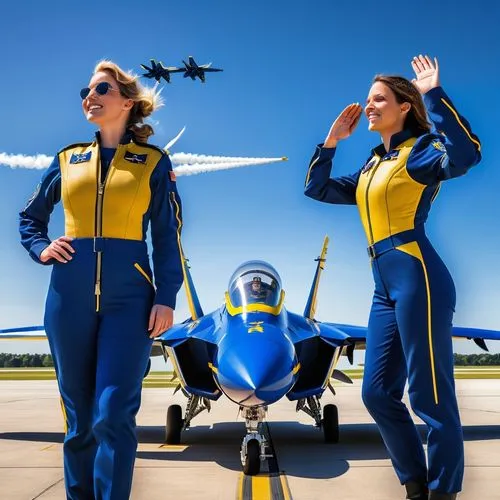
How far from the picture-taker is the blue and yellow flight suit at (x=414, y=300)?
3.02 metres

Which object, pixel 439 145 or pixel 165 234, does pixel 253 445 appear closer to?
pixel 165 234

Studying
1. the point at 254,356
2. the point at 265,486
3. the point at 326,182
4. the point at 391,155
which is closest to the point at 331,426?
the point at 254,356

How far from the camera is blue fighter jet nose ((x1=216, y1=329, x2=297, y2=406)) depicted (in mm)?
5312

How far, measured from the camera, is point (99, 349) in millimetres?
2844

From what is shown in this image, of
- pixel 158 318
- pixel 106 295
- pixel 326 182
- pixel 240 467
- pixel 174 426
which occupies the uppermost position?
pixel 326 182

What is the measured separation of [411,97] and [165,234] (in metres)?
1.69

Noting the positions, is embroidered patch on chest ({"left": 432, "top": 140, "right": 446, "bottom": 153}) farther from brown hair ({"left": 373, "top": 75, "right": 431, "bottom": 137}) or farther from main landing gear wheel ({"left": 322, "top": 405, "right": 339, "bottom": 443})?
main landing gear wheel ({"left": 322, "top": 405, "right": 339, "bottom": 443})

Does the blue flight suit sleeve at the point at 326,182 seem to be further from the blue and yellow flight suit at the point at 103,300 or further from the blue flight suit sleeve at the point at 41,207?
the blue flight suit sleeve at the point at 41,207

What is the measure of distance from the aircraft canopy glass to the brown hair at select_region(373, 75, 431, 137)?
3.63 meters

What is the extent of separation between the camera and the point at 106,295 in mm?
2859

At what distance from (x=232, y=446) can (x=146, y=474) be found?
2.66 metres

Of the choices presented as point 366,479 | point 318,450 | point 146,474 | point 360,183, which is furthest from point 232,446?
point 360,183

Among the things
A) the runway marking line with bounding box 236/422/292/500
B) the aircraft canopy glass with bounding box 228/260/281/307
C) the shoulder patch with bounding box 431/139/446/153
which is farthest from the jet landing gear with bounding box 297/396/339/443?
the shoulder patch with bounding box 431/139/446/153

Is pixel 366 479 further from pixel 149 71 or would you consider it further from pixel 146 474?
pixel 149 71
